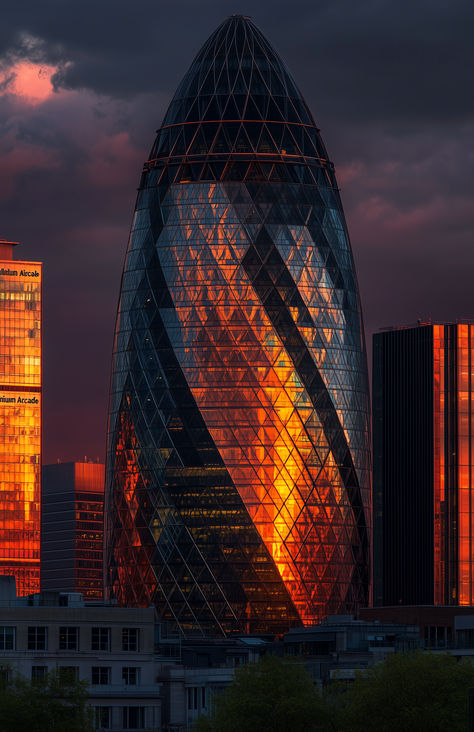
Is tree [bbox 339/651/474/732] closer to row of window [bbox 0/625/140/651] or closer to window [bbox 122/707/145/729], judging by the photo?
window [bbox 122/707/145/729]

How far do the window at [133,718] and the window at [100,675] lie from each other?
3.55 meters

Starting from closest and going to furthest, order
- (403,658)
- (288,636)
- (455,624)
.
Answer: (403,658), (455,624), (288,636)

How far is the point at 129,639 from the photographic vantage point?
157m

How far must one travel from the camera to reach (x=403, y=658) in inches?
5443

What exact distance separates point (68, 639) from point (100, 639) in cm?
258

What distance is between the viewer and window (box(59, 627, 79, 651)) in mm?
153125

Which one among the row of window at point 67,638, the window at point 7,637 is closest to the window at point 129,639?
the row of window at point 67,638

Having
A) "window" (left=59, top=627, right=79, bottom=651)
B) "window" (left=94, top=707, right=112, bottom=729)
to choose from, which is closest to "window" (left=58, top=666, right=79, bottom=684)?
"window" (left=59, top=627, right=79, bottom=651)

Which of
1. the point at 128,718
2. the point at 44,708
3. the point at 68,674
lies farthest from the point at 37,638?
the point at 44,708

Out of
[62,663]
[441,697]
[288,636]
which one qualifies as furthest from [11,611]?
[288,636]

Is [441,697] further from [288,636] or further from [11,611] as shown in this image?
[288,636]

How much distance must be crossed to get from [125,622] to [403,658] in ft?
85.2

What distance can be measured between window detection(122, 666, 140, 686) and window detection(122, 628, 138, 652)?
70.8 inches

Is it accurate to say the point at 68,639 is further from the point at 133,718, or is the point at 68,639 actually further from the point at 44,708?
the point at 44,708
